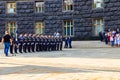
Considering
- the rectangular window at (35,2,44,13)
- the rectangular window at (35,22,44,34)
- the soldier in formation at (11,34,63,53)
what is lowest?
the soldier in formation at (11,34,63,53)

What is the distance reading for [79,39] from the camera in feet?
147

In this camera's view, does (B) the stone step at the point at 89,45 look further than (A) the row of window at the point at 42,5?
No

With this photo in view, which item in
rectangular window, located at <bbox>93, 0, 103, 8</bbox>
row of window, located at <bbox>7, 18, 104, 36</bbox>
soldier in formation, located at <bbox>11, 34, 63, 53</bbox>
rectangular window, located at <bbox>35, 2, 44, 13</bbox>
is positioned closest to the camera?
soldier in formation, located at <bbox>11, 34, 63, 53</bbox>

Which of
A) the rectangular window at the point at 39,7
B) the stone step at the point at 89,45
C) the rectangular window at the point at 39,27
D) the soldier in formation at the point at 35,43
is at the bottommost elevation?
the stone step at the point at 89,45

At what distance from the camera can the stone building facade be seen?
145 feet

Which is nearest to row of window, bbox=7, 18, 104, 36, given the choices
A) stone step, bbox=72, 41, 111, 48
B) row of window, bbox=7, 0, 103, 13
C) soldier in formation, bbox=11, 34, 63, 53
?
row of window, bbox=7, 0, 103, 13

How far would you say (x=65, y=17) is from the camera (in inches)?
1801

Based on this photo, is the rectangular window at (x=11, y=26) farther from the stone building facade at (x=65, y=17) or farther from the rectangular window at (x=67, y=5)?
the rectangular window at (x=67, y=5)

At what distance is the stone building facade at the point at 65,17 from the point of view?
1742 inches

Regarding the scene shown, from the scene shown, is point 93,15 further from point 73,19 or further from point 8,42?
point 8,42

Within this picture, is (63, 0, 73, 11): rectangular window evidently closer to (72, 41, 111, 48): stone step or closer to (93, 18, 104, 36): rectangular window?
(93, 18, 104, 36): rectangular window

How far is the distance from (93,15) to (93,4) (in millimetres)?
1308

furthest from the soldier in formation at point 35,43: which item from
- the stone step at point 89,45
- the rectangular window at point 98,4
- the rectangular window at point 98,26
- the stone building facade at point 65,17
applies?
the rectangular window at point 98,4

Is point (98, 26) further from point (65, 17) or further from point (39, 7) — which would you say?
point (39, 7)
